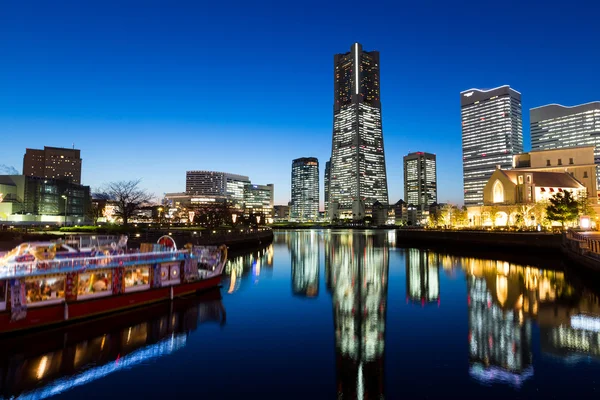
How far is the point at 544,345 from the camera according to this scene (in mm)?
16891

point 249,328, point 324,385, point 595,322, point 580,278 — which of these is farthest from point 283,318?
point 580,278

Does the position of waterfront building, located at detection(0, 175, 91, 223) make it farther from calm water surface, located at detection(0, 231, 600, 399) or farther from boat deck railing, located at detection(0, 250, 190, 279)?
calm water surface, located at detection(0, 231, 600, 399)

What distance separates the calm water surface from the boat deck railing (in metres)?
2.91

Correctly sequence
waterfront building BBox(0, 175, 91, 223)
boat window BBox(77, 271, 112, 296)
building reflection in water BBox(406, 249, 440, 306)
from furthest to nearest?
waterfront building BBox(0, 175, 91, 223), building reflection in water BBox(406, 249, 440, 306), boat window BBox(77, 271, 112, 296)

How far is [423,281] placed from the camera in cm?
3509

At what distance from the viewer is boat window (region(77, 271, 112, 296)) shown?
19922 mm

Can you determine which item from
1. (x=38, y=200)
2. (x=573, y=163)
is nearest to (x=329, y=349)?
(x=573, y=163)

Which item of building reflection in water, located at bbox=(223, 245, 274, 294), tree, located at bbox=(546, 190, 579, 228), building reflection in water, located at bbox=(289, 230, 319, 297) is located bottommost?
building reflection in water, located at bbox=(289, 230, 319, 297)

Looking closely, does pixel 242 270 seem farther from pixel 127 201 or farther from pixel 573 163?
pixel 573 163

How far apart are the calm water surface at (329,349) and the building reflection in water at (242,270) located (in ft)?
10.6

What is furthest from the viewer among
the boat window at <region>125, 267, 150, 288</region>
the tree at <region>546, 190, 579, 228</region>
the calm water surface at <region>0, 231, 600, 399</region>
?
the tree at <region>546, 190, 579, 228</region>

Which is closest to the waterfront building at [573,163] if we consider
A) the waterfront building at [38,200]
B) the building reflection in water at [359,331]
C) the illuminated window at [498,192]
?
the illuminated window at [498,192]

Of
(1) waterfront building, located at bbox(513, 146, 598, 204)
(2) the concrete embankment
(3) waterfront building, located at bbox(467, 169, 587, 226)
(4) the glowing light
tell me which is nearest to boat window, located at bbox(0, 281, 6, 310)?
(4) the glowing light

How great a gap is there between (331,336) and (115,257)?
45.0 feet
